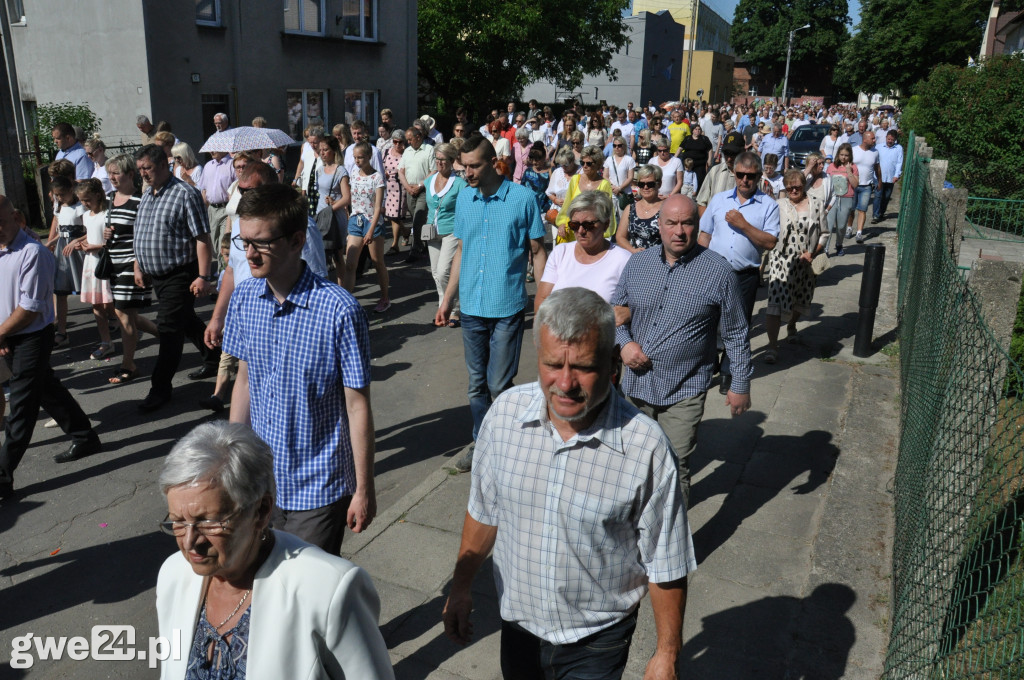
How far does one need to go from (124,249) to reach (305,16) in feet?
55.6

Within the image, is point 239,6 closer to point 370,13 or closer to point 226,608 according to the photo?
point 370,13

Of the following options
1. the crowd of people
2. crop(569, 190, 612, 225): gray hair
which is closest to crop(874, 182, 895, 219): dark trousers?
the crowd of people

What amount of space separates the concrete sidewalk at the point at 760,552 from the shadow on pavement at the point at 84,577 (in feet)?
3.72

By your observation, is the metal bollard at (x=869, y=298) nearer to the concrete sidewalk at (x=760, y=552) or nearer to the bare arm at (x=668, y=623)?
the concrete sidewalk at (x=760, y=552)

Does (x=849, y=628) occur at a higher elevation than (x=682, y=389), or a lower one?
lower

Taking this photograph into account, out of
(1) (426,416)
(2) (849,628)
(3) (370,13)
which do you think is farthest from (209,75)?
(2) (849,628)

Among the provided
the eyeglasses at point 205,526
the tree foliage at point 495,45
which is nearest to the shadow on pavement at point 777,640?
the eyeglasses at point 205,526

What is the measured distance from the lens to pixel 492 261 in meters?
5.53

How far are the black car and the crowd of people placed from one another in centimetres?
1530

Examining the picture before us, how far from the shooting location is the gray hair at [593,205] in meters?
4.86

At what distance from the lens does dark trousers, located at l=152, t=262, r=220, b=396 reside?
6.87 m

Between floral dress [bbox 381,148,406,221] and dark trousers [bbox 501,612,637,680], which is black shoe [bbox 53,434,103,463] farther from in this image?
floral dress [bbox 381,148,406,221]

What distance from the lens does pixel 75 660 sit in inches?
160

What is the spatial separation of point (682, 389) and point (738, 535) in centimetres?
112
